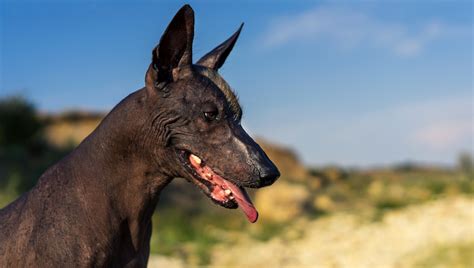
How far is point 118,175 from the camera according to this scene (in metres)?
4.29

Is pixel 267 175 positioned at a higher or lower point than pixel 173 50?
lower

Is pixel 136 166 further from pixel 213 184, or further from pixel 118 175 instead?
pixel 213 184

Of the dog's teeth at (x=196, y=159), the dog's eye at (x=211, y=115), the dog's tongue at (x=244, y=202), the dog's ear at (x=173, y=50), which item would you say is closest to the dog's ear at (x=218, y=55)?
the dog's ear at (x=173, y=50)

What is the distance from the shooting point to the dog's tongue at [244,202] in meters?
4.07

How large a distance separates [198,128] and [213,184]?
339mm

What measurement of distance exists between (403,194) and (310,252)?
6310mm

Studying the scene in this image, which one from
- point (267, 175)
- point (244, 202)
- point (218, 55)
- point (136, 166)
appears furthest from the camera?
point (218, 55)

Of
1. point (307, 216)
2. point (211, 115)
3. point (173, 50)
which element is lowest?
point (211, 115)

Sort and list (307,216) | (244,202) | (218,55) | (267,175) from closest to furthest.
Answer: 1. (267,175)
2. (244,202)
3. (218,55)
4. (307,216)

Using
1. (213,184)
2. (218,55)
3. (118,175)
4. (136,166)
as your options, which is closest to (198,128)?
(213,184)

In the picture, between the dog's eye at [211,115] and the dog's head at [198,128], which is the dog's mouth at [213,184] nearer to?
the dog's head at [198,128]

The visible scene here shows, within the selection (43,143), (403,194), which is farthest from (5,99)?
(403,194)

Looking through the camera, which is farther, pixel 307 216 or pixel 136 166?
pixel 307 216

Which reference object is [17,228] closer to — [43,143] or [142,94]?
[142,94]
